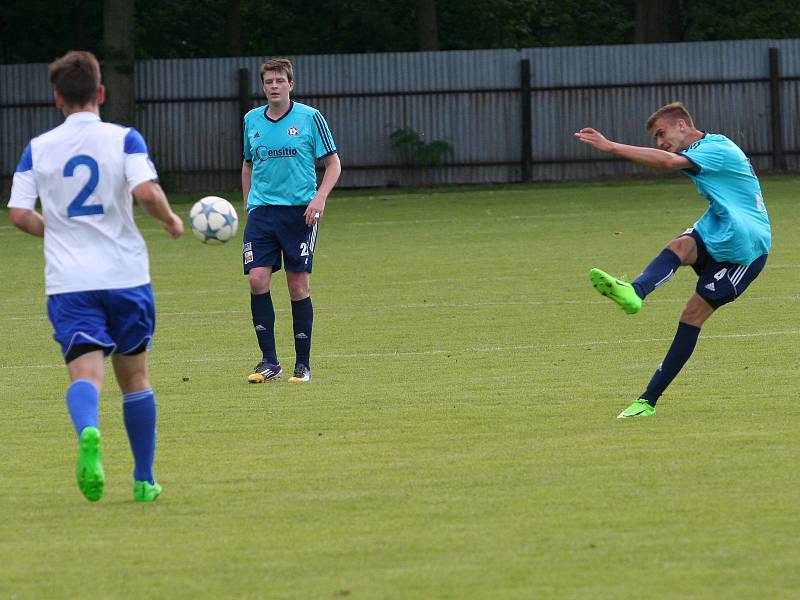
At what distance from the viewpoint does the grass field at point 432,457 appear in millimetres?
5402

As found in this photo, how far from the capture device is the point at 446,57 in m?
33.6

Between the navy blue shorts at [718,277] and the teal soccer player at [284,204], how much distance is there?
2.82m

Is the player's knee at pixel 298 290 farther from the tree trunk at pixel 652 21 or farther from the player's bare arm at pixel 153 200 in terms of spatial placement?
the tree trunk at pixel 652 21

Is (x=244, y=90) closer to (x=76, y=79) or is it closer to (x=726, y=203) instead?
(x=726, y=203)

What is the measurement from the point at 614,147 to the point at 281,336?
553 centimetres

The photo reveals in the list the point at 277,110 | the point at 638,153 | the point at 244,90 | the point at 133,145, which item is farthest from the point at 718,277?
the point at 244,90

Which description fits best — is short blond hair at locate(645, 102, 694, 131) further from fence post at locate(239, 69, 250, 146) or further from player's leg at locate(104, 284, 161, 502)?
fence post at locate(239, 69, 250, 146)

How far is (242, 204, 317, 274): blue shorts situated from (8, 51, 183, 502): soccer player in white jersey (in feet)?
13.6

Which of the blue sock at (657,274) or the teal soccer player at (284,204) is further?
the teal soccer player at (284,204)

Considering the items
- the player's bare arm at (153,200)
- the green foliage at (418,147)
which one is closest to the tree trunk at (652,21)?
the green foliage at (418,147)

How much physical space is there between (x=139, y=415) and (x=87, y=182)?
1.00 m

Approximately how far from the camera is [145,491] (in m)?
6.67

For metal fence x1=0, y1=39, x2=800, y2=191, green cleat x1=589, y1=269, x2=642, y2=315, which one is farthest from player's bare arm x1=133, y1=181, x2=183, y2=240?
metal fence x1=0, y1=39, x2=800, y2=191

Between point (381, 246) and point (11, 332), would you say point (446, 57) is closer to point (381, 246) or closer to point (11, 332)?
point (381, 246)
